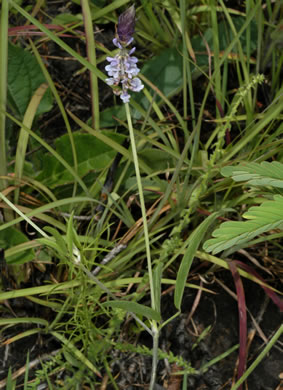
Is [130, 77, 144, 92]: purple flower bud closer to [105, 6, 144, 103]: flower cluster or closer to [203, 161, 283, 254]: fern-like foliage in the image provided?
[105, 6, 144, 103]: flower cluster

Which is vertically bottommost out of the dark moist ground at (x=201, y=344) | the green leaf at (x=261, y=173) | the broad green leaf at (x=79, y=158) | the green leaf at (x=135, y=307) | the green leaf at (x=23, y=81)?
the dark moist ground at (x=201, y=344)

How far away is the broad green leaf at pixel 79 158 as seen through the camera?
1.02m

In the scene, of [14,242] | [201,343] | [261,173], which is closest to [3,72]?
[14,242]

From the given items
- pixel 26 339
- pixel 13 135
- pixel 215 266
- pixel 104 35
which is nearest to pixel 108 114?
pixel 13 135

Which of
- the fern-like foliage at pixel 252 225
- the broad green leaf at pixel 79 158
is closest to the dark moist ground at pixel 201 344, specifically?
the broad green leaf at pixel 79 158

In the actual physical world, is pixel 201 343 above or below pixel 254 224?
below

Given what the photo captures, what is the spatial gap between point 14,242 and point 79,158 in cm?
24

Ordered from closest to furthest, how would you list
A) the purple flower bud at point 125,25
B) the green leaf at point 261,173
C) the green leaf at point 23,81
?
the purple flower bud at point 125,25 → the green leaf at point 261,173 → the green leaf at point 23,81

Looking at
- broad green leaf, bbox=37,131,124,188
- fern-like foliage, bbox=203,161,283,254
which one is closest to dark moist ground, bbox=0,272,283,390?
broad green leaf, bbox=37,131,124,188

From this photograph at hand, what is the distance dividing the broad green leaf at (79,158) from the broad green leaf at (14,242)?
0.48ft

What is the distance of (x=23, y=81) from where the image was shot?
1095mm

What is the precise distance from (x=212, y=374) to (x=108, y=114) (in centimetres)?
67

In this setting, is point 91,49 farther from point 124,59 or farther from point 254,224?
point 254,224

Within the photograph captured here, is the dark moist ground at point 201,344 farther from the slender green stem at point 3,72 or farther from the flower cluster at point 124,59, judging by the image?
the flower cluster at point 124,59
